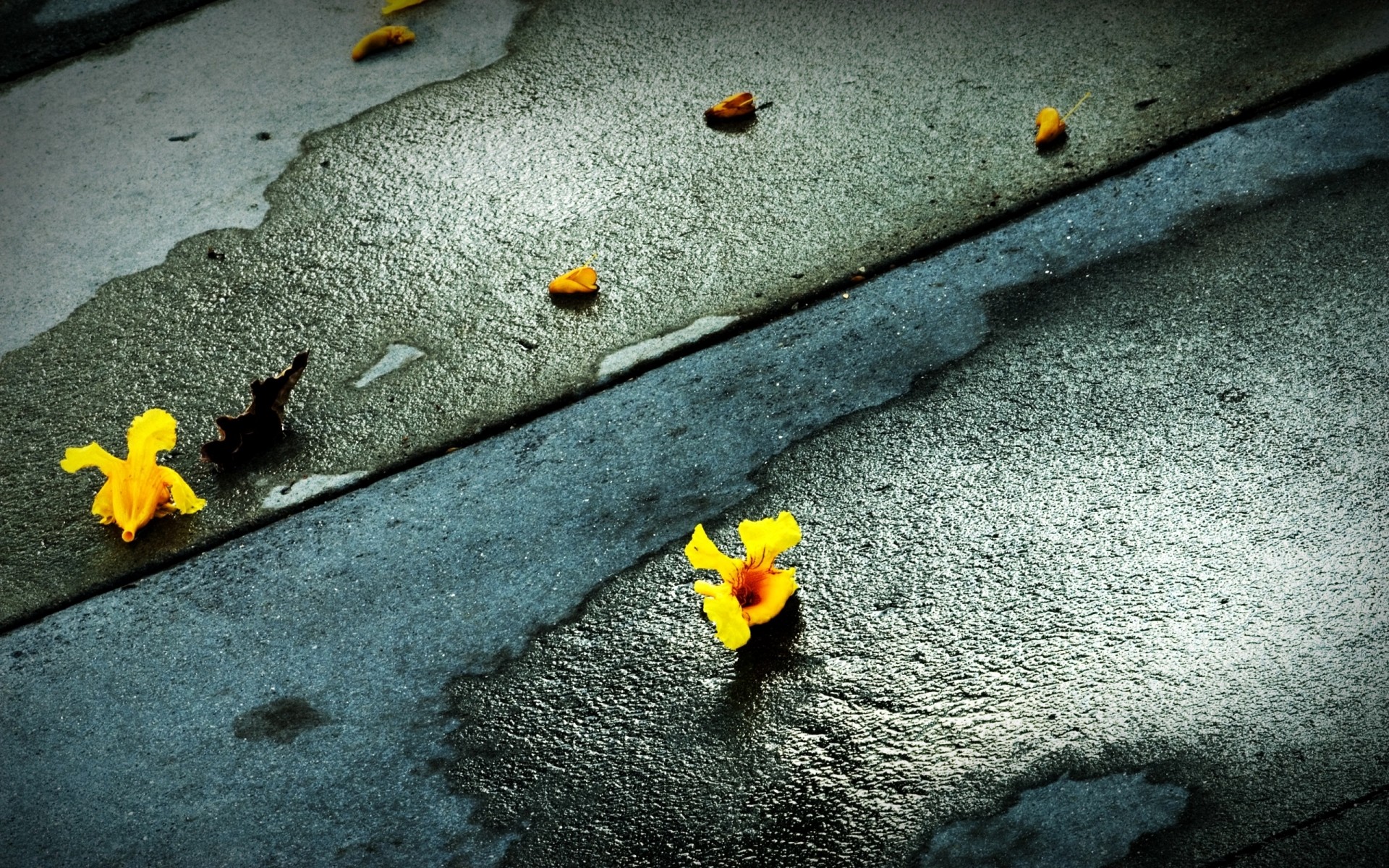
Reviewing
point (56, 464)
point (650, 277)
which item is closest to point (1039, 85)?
point (650, 277)

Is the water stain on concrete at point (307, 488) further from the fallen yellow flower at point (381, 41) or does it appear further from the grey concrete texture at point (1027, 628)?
the fallen yellow flower at point (381, 41)

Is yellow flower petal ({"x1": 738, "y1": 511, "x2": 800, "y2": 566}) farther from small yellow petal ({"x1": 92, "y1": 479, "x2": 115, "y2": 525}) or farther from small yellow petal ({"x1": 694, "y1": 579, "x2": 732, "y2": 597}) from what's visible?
small yellow petal ({"x1": 92, "y1": 479, "x2": 115, "y2": 525})

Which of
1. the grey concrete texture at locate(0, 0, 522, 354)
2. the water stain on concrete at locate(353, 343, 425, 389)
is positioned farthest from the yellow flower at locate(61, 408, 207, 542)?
the grey concrete texture at locate(0, 0, 522, 354)

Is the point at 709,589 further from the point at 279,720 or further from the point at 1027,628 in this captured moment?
the point at 279,720

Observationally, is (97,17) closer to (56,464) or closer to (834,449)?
(56,464)

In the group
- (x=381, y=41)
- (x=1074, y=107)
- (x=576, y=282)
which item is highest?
(x=381, y=41)

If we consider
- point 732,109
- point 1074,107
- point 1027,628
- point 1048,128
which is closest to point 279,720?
point 1027,628
